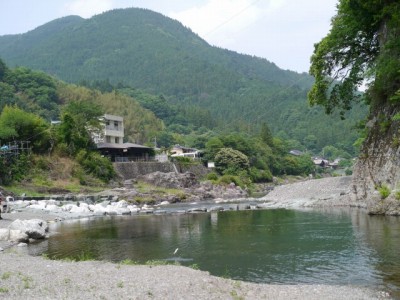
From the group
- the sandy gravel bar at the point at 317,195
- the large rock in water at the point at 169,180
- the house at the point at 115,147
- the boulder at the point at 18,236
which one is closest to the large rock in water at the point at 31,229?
the boulder at the point at 18,236

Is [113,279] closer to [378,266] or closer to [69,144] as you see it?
[378,266]

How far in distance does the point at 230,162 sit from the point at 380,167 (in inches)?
2517

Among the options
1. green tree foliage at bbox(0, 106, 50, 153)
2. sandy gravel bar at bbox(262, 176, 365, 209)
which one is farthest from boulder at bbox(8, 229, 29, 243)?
green tree foliage at bbox(0, 106, 50, 153)

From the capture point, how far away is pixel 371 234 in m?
22.8

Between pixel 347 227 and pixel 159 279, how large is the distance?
16.4m

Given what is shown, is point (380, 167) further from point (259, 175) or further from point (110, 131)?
point (259, 175)

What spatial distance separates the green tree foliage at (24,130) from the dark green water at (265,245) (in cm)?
3239

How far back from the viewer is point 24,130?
64188 mm

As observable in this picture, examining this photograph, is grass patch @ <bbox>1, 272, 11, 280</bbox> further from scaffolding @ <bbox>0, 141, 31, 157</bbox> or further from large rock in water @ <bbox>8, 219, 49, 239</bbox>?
scaffolding @ <bbox>0, 141, 31, 157</bbox>

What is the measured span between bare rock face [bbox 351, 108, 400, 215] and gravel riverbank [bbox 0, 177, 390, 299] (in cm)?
1862

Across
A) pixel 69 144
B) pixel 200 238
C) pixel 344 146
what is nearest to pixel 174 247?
pixel 200 238

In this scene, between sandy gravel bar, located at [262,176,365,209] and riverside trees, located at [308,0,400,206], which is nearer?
riverside trees, located at [308,0,400,206]

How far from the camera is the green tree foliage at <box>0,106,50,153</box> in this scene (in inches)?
2418

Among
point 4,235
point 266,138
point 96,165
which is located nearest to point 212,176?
point 96,165
